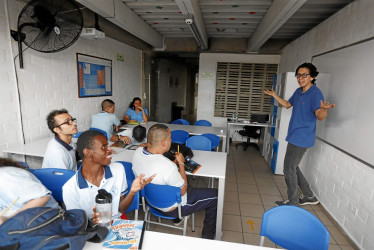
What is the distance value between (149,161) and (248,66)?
5.26 meters

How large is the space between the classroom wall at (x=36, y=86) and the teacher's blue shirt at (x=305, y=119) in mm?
3349

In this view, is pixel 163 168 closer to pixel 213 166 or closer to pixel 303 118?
pixel 213 166

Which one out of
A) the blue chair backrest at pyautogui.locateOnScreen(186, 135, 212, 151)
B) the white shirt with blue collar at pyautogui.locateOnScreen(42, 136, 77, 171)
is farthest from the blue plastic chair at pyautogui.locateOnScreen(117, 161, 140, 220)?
the blue chair backrest at pyautogui.locateOnScreen(186, 135, 212, 151)

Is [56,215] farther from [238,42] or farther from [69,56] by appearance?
[238,42]

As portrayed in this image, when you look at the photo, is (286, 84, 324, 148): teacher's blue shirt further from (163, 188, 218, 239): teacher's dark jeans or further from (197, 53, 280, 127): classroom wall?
(197, 53, 280, 127): classroom wall

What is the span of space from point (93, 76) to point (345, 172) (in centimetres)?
415

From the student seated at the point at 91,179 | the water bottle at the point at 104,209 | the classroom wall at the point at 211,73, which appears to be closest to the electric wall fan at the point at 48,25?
the student seated at the point at 91,179

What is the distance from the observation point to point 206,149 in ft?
10.1

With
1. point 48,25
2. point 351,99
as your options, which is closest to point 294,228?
point 351,99

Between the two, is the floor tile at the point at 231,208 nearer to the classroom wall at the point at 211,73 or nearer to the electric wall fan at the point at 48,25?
the electric wall fan at the point at 48,25

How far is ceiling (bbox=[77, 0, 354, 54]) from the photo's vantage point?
9.91 feet

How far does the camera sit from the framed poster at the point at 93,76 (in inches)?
148

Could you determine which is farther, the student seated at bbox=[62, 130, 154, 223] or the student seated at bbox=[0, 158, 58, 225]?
the student seated at bbox=[62, 130, 154, 223]

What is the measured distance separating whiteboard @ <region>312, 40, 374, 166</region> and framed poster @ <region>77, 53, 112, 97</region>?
3.81 meters
